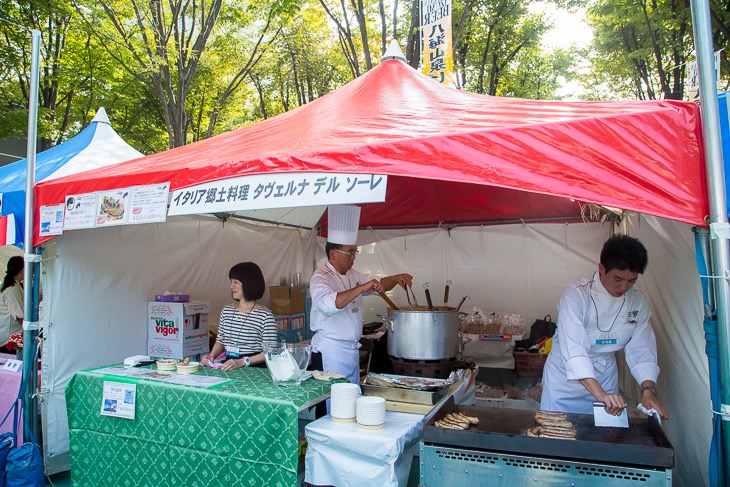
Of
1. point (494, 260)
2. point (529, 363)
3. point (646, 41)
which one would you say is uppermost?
point (646, 41)

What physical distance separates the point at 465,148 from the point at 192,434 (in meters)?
1.97

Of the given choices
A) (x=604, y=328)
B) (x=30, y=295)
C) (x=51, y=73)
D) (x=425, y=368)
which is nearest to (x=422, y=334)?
(x=425, y=368)

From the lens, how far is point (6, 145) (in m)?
10.8

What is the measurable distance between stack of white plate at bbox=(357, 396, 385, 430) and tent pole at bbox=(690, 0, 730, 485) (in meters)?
1.32

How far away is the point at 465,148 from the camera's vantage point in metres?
2.21

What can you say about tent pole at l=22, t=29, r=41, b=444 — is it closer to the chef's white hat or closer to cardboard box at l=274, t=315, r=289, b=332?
the chef's white hat

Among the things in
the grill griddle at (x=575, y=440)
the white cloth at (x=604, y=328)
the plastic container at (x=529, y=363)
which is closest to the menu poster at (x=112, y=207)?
the grill griddle at (x=575, y=440)

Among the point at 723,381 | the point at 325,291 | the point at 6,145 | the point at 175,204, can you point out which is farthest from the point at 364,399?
the point at 6,145

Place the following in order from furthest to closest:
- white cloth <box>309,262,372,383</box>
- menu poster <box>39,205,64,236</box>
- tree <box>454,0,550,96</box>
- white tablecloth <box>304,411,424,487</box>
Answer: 1. tree <box>454,0,550,96</box>
2. white cloth <box>309,262,372,383</box>
3. menu poster <box>39,205,64,236</box>
4. white tablecloth <box>304,411,424,487</box>

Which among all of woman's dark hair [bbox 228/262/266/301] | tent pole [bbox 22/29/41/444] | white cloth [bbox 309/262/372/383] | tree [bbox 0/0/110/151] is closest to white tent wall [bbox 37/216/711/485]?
tent pole [bbox 22/29/41/444]

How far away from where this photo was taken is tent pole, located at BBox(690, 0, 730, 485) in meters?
1.79

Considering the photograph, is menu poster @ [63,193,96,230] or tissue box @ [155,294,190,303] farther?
tissue box @ [155,294,190,303]

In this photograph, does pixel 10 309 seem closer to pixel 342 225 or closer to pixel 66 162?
pixel 66 162

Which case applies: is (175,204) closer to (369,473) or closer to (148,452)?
(148,452)
